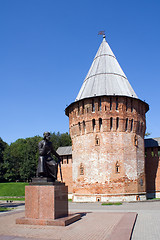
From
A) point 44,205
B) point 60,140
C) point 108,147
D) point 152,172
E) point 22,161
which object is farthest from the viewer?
point 60,140

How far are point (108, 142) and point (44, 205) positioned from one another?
50.0 feet

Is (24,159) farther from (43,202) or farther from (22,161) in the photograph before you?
(43,202)

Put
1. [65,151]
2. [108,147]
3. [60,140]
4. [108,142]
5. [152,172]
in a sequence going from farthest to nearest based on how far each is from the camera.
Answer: [60,140] < [65,151] < [152,172] < [108,142] < [108,147]

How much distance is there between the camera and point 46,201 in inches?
378

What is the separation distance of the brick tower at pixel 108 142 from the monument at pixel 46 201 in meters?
13.4

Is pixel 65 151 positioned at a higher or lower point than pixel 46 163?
higher

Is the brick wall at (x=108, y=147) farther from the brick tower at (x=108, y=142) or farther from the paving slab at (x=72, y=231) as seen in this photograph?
the paving slab at (x=72, y=231)

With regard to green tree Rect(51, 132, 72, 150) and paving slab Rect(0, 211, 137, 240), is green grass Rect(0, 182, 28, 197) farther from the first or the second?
paving slab Rect(0, 211, 137, 240)

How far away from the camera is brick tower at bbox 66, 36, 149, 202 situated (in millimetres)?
23469

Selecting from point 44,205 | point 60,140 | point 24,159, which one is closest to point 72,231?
point 44,205

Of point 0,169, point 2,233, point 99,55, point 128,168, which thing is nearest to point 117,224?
point 2,233

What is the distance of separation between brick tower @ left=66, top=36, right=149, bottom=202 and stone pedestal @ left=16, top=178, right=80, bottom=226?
13.8 m

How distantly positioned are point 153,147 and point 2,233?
24178mm

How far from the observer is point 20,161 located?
59719mm
